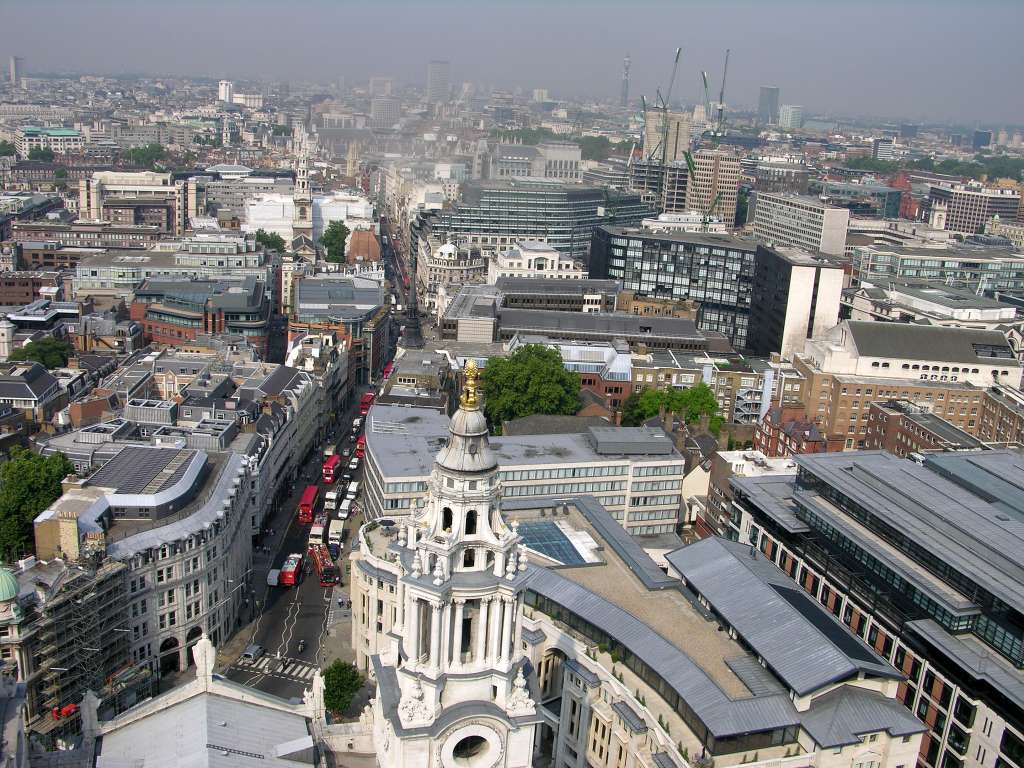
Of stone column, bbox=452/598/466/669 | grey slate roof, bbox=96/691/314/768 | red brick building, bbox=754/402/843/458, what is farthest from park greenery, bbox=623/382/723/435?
stone column, bbox=452/598/466/669

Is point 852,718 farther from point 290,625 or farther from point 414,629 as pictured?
point 290,625

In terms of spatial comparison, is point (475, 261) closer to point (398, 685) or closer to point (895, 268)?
point (895, 268)

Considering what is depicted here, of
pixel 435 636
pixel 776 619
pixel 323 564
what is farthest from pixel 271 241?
pixel 435 636

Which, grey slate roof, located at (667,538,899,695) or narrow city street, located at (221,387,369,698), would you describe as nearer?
grey slate roof, located at (667,538,899,695)

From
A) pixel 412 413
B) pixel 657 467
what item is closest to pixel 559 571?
pixel 657 467

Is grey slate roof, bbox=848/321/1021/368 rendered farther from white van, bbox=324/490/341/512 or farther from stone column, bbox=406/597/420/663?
stone column, bbox=406/597/420/663

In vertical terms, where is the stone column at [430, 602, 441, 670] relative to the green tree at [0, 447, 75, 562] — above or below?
above

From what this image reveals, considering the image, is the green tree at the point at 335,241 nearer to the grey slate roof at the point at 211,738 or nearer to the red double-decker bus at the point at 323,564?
the red double-decker bus at the point at 323,564
